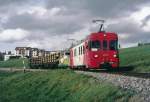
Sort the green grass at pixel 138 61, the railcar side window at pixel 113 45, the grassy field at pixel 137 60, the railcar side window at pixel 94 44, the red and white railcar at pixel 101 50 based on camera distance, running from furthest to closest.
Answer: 1. the grassy field at pixel 137 60
2. the green grass at pixel 138 61
3. the railcar side window at pixel 113 45
4. the railcar side window at pixel 94 44
5. the red and white railcar at pixel 101 50

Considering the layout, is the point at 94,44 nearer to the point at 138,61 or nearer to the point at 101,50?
the point at 101,50

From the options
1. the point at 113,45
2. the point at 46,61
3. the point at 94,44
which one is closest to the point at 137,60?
the point at 113,45

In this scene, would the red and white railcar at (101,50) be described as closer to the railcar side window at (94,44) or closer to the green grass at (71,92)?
the railcar side window at (94,44)

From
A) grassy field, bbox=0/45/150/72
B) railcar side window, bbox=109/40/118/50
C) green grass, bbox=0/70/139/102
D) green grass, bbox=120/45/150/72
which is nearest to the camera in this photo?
green grass, bbox=0/70/139/102

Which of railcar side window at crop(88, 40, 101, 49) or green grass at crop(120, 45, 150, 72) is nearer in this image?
railcar side window at crop(88, 40, 101, 49)

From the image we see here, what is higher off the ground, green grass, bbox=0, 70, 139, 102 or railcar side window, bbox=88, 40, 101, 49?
railcar side window, bbox=88, 40, 101, 49

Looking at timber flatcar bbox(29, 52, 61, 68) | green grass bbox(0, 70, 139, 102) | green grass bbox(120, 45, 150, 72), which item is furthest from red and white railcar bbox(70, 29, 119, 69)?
timber flatcar bbox(29, 52, 61, 68)

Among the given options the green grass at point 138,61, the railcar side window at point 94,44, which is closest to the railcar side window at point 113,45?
the railcar side window at point 94,44

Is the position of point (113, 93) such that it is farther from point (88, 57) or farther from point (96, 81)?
point (88, 57)

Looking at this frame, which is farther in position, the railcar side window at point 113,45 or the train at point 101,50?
the railcar side window at point 113,45

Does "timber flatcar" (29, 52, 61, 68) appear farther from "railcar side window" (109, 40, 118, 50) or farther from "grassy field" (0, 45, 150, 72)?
"railcar side window" (109, 40, 118, 50)

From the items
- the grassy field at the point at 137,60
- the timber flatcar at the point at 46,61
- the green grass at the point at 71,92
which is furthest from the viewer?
the timber flatcar at the point at 46,61

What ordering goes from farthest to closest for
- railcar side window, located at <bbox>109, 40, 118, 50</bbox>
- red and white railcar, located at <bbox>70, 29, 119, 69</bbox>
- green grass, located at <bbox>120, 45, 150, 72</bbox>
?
1. green grass, located at <bbox>120, 45, 150, 72</bbox>
2. railcar side window, located at <bbox>109, 40, 118, 50</bbox>
3. red and white railcar, located at <bbox>70, 29, 119, 69</bbox>

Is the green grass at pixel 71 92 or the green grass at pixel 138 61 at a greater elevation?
the green grass at pixel 138 61
